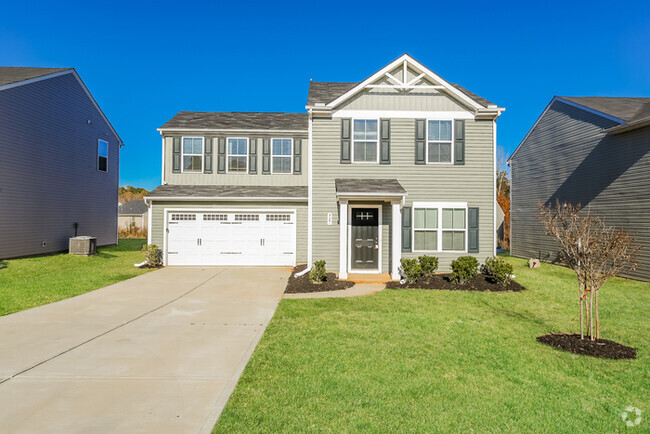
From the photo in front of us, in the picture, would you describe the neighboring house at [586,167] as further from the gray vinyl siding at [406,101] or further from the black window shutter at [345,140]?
the black window shutter at [345,140]

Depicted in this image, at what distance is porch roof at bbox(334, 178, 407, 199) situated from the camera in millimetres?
11273

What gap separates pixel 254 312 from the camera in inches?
305

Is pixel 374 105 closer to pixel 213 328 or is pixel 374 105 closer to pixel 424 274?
pixel 424 274

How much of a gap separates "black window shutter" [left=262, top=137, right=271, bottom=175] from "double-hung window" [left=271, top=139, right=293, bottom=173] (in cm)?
18

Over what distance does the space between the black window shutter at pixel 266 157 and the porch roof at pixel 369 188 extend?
15.9 ft

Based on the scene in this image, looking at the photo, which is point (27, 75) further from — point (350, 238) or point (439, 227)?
point (439, 227)

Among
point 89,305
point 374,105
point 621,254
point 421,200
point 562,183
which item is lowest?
point 89,305

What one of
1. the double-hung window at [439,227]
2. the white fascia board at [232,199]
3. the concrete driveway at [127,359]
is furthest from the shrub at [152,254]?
the double-hung window at [439,227]

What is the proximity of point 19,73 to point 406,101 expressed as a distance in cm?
1728

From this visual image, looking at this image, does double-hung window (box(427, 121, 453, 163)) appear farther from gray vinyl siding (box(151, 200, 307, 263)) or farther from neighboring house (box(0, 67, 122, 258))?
neighboring house (box(0, 67, 122, 258))

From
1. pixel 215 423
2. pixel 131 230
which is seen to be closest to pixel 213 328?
pixel 215 423

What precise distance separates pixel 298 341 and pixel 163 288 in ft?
20.4

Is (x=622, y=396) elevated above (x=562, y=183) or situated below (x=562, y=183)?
below

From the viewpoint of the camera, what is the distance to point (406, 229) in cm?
1247
